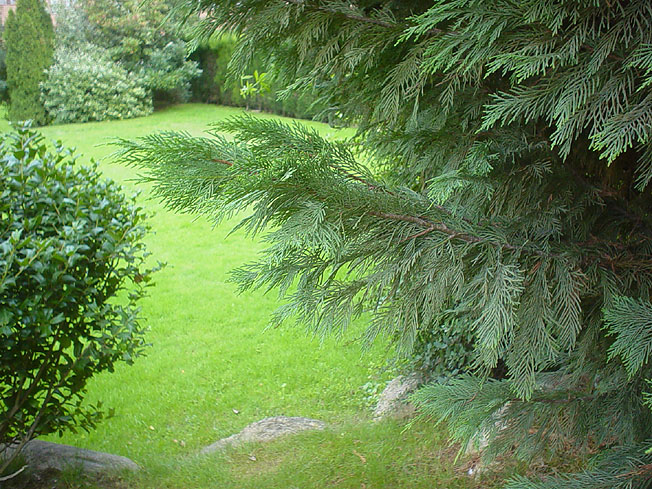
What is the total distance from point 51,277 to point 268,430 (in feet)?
6.36

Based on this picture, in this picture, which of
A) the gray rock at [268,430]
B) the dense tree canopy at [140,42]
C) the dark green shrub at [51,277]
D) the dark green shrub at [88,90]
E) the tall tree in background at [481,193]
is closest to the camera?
the tall tree in background at [481,193]

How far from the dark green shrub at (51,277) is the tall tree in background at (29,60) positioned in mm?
15417

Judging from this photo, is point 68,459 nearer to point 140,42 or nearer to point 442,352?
point 442,352

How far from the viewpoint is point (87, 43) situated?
18875 millimetres

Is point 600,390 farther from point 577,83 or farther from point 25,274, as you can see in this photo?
point 25,274

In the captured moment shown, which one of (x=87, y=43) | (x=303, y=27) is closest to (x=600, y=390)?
(x=303, y=27)

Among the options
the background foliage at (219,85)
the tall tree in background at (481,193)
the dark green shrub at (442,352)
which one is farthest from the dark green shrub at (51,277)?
the background foliage at (219,85)

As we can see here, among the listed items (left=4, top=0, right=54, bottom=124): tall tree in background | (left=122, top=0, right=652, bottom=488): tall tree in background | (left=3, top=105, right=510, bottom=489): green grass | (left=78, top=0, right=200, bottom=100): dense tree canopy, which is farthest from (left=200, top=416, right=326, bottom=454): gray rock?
(left=78, top=0, right=200, bottom=100): dense tree canopy

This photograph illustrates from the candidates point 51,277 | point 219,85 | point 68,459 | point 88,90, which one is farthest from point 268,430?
point 219,85

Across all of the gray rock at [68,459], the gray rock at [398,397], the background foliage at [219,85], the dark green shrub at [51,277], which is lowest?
the gray rock at [398,397]

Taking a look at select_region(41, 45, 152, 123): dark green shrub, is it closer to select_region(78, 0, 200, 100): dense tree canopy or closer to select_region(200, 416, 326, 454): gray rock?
select_region(78, 0, 200, 100): dense tree canopy

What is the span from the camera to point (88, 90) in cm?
1791

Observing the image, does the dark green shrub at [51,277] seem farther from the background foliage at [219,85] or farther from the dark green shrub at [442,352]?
the background foliage at [219,85]

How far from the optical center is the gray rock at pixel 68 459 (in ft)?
12.4
